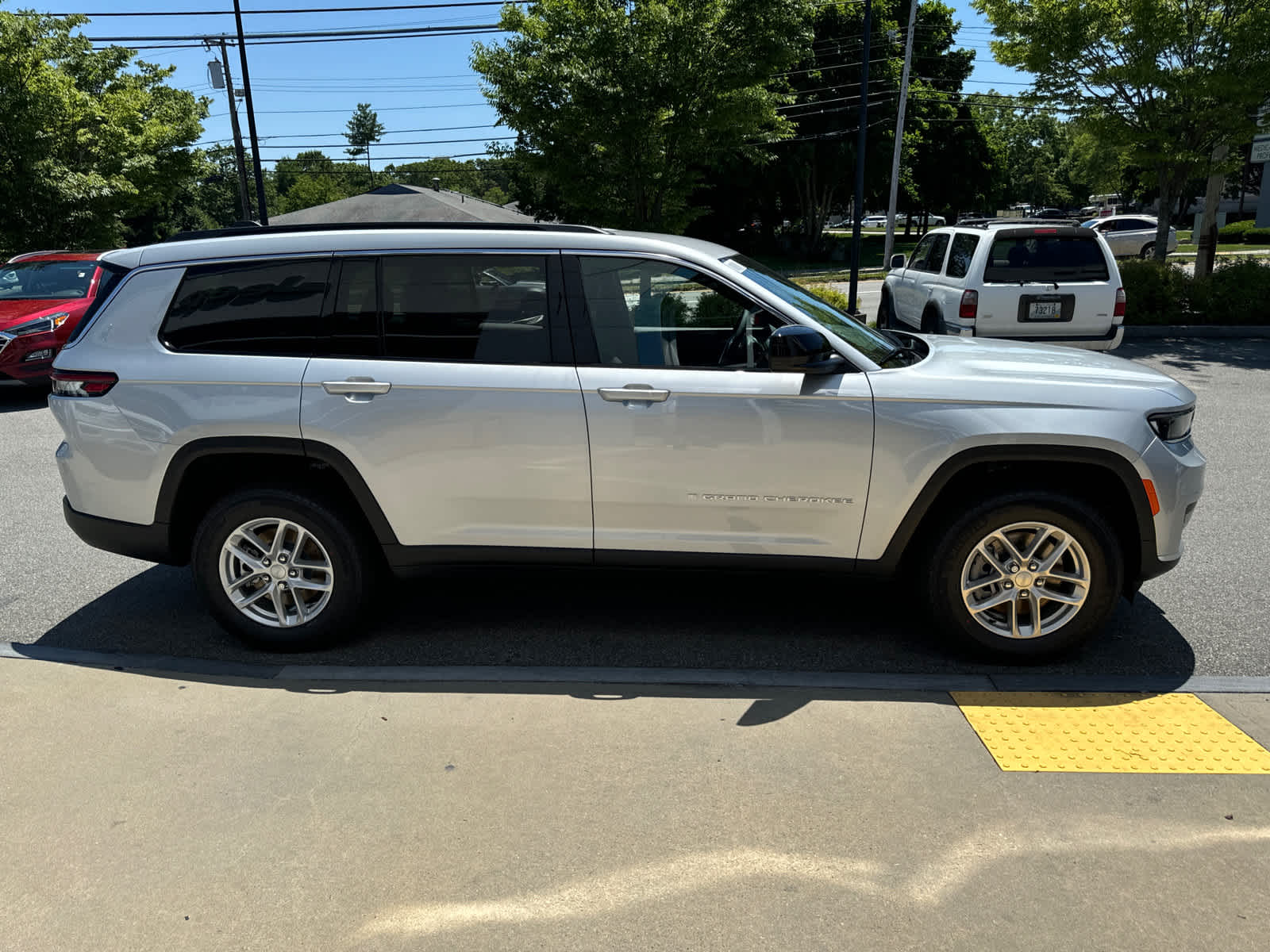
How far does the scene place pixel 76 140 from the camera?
2153cm

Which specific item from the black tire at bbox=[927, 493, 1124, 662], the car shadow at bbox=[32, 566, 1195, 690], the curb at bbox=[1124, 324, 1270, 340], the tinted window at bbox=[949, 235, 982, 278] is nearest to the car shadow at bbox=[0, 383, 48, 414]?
the car shadow at bbox=[32, 566, 1195, 690]

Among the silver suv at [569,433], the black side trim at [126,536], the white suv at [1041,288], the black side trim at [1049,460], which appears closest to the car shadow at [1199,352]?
the white suv at [1041,288]

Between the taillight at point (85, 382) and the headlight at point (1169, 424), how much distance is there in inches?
174

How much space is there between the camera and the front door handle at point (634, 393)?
4.04 m

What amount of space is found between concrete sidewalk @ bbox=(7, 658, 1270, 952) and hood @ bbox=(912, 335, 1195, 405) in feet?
4.23

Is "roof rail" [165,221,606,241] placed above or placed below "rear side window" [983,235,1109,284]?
above

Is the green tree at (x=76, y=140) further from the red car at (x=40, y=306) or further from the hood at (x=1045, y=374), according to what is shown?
the hood at (x=1045, y=374)

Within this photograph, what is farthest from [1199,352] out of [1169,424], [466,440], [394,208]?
[394,208]

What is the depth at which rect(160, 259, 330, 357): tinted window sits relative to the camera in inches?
169

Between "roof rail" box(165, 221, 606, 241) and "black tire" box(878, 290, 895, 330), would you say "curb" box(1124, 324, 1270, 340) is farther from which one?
"roof rail" box(165, 221, 606, 241)

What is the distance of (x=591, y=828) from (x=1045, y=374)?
2.65m

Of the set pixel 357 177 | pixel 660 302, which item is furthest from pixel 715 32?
pixel 357 177

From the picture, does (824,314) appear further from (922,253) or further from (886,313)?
(886,313)

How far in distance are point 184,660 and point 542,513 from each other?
1.78 m
